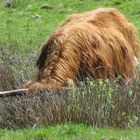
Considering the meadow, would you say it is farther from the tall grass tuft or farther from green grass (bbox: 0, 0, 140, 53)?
green grass (bbox: 0, 0, 140, 53)

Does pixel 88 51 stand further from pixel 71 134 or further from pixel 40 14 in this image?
pixel 40 14

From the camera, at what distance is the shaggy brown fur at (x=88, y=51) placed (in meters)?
9.37

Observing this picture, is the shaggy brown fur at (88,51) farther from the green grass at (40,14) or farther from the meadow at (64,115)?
the green grass at (40,14)

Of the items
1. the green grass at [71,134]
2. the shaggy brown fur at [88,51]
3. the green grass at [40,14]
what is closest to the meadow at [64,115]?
the green grass at [71,134]

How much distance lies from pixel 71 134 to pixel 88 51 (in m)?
2.04

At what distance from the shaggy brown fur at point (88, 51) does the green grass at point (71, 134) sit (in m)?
0.93

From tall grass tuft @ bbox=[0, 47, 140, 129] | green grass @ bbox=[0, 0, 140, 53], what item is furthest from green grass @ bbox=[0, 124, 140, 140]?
green grass @ bbox=[0, 0, 140, 53]

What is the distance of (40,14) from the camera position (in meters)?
19.8

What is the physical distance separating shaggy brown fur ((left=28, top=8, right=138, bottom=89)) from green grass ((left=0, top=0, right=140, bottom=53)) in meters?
5.46

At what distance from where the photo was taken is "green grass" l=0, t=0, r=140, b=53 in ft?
57.3

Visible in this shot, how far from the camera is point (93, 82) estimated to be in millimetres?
9234

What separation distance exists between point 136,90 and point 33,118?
1.43 metres

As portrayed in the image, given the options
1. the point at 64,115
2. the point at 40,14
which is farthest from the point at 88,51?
the point at 40,14

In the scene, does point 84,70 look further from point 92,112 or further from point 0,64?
point 0,64
